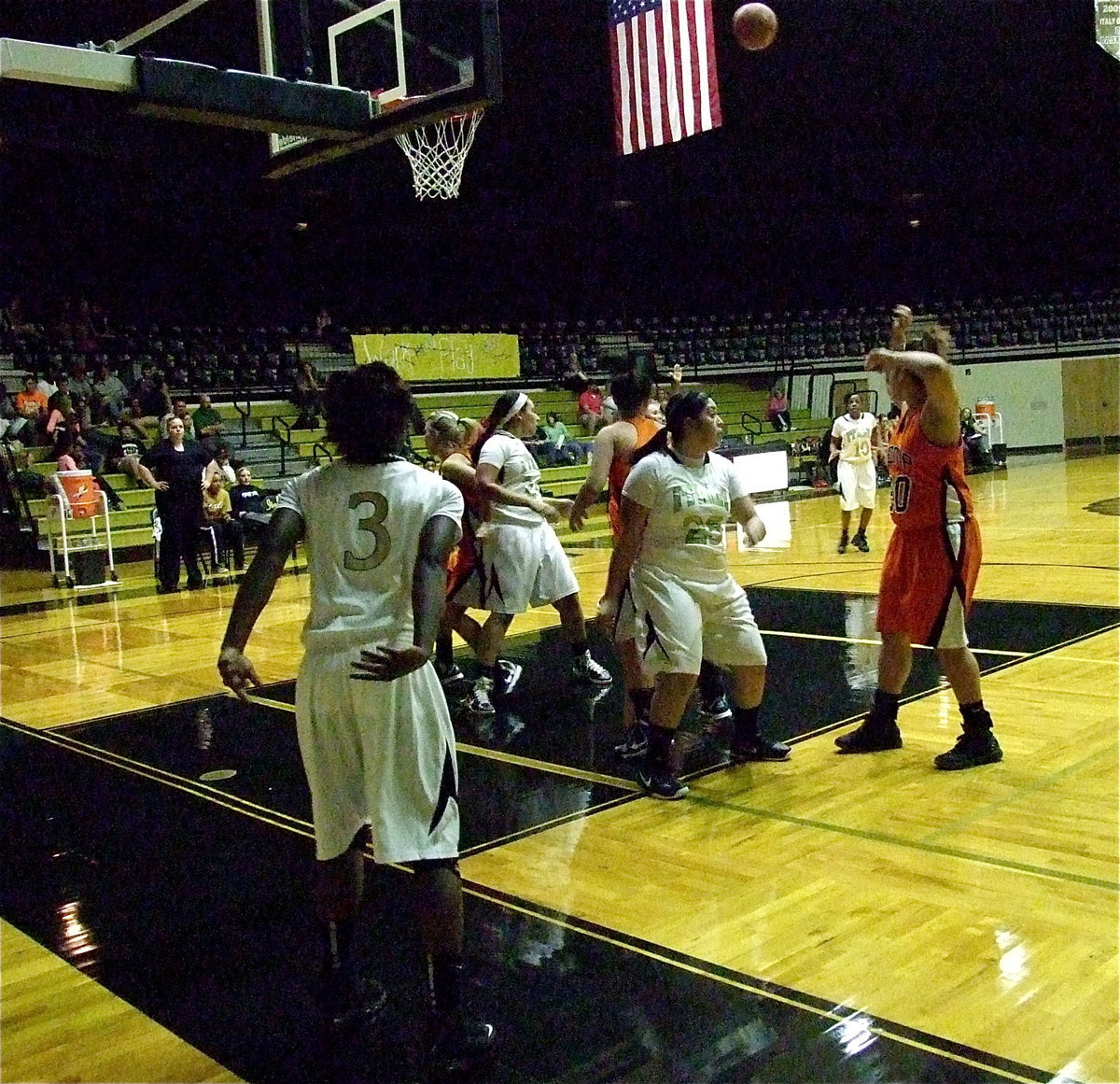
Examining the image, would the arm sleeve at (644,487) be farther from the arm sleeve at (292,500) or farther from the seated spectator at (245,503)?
the seated spectator at (245,503)

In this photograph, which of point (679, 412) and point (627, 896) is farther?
point (679, 412)

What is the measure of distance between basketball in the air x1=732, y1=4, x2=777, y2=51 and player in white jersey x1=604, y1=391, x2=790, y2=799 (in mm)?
6359

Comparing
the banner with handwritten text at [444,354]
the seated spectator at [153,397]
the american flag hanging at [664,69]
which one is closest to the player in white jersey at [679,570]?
the american flag hanging at [664,69]

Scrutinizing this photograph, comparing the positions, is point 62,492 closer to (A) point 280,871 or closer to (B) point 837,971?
(A) point 280,871

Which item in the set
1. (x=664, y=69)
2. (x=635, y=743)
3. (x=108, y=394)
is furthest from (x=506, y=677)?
(x=108, y=394)

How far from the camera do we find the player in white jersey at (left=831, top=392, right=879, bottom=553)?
1187 centimetres

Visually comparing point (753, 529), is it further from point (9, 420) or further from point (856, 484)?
point (9, 420)

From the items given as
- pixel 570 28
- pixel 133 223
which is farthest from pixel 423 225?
pixel 570 28

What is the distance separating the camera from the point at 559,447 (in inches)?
753

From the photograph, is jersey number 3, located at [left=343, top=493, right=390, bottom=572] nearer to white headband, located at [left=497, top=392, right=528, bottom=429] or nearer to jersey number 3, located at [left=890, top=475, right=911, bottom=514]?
jersey number 3, located at [left=890, top=475, right=911, bottom=514]

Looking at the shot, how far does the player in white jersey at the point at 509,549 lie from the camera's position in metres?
6.19

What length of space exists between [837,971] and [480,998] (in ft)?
3.00

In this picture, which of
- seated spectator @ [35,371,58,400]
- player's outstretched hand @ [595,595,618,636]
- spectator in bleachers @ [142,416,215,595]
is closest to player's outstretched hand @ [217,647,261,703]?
player's outstretched hand @ [595,595,618,636]

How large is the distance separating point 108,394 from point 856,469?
10654 millimetres
